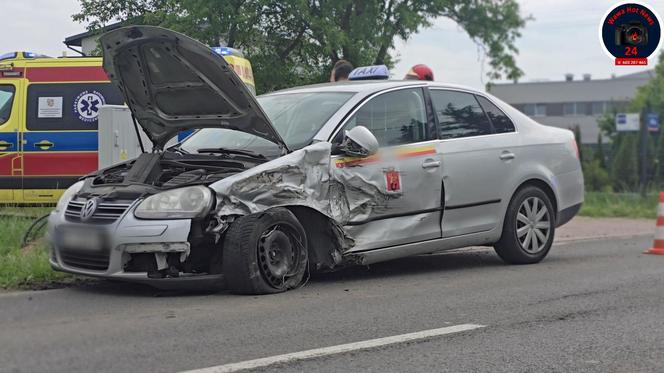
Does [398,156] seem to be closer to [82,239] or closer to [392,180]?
[392,180]

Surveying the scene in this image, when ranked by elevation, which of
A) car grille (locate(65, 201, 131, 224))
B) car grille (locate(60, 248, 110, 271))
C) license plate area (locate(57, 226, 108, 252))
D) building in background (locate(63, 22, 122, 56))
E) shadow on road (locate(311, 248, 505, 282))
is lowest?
shadow on road (locate(311, 248, 505, 282))

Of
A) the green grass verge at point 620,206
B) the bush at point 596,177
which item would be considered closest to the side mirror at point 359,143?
the green grass verge at point 620,206

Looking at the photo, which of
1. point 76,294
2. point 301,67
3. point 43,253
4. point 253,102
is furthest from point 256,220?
point 301,67

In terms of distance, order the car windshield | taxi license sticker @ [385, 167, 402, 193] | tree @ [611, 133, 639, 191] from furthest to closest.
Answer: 1. tree @ [611, 133, 639, 191]
2. taxi license sticker @ [385, 167, 402, 193]
3. the car windshield

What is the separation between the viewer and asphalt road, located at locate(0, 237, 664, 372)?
4582mm

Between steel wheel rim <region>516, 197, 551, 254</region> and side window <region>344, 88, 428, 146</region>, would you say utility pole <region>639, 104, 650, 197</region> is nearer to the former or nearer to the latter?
steel wheel rim <region>516, 197, 551, 254</region>

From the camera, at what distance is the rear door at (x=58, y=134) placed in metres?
12.4

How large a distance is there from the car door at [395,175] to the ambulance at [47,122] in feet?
16.5

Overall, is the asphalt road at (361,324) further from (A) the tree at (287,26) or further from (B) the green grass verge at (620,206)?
(B) the green grass verge at (620,206)

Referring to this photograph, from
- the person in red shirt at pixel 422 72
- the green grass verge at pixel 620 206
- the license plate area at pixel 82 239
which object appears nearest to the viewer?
the license plate area at pixel 82 239

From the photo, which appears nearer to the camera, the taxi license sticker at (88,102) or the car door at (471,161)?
the car door at (471,161)

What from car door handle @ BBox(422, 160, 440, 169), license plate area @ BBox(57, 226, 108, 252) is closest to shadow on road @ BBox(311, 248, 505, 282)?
car door handle @ BBox(422, 160, 440, 169)

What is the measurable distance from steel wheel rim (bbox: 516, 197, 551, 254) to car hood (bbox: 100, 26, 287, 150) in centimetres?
279

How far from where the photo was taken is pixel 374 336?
516 centimetres
